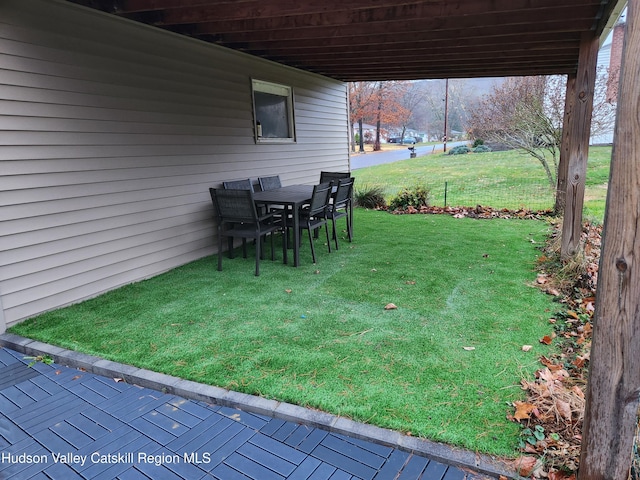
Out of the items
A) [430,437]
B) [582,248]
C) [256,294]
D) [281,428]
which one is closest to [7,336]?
[256,294]

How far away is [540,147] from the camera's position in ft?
30.9

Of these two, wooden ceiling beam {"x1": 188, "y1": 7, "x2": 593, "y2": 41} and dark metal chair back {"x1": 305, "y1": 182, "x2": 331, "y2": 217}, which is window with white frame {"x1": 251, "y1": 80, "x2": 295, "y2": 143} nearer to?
wooden ceiling beam {"x1": 188, "y1": 7, "x2": 593, "y2": 41}

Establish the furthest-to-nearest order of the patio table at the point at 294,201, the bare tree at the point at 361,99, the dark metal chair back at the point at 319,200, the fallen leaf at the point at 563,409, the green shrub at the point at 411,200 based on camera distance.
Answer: the bare tree at the point at 361,99 < the green shrub at the point at 411,200 < the dark metal chair back at the point at 319,200 < the patio table at the point at 294,201 < the fallen leaf at the point at 563,409

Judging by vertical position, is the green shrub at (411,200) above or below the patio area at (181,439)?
above

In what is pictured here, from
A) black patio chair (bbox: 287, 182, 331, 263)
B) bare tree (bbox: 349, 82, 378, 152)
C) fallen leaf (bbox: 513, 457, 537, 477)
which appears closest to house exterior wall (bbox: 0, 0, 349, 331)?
black patio chair (bbox: 287, 182, 331, 263)

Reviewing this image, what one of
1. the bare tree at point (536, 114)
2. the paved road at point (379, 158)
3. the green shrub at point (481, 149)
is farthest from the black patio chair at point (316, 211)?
the green shrub at point (481, 149)

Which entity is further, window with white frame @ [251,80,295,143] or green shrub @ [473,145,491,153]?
green shrub @ [473,145,491,153]

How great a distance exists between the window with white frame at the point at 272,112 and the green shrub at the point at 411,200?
8.60 feet

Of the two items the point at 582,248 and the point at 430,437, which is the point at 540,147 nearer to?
the point at 582,248

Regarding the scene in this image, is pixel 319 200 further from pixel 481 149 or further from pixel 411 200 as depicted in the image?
pixel 481 149

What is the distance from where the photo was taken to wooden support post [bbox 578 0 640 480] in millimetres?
1291

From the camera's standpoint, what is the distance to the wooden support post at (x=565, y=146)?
20.6 ft

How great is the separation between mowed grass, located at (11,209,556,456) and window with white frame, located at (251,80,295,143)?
2.30m

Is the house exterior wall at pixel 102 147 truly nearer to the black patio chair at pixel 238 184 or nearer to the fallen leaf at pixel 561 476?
the black patio chair at pixel 238 184
